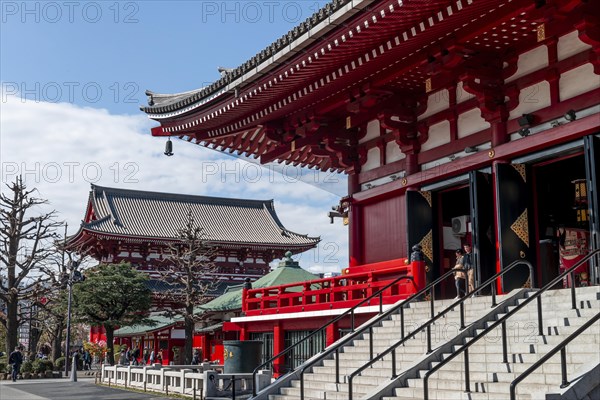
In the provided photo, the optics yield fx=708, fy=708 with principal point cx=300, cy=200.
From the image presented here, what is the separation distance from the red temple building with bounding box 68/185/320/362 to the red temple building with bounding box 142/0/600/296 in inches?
1091

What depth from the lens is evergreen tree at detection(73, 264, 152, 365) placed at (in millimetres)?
38062

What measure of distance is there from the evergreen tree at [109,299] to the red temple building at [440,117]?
19004 mm

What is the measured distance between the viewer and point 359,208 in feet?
67.6

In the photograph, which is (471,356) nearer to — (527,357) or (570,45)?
(527,357)

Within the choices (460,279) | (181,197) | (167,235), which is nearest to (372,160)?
(460,279)

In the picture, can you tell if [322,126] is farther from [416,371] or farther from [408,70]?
[416,371]

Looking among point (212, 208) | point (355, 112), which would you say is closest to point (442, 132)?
point (355, 112)

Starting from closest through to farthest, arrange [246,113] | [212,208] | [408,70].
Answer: [408,70]
[246,113]
[212,208]

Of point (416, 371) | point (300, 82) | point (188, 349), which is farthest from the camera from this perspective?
point (188, 349)

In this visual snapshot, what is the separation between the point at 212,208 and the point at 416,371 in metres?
53.7

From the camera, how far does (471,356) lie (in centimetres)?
1177

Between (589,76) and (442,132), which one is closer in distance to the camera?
(589,76)

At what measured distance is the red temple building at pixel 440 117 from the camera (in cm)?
1370

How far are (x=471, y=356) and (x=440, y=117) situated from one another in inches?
298
